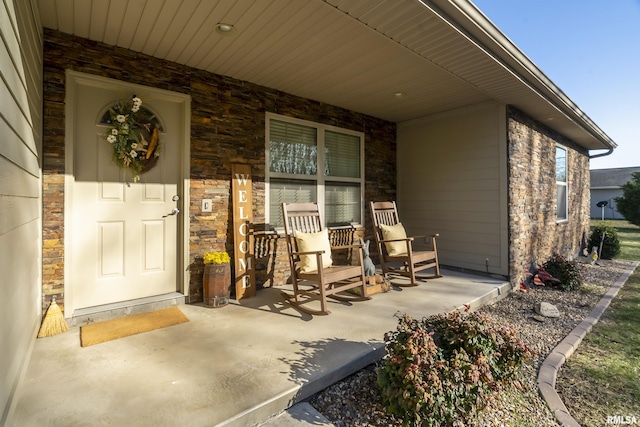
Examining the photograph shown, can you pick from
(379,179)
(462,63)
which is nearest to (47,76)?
(462,63)

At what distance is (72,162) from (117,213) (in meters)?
0.56

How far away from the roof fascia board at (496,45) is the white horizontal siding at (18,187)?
2414mm

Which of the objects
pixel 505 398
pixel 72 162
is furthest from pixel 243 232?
pixel 505 398

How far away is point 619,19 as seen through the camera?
3.80 m

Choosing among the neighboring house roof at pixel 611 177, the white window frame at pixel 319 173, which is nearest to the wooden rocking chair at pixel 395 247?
the white window frame at pixel 319 173

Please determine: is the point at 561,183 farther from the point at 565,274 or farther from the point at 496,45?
the point at 496,45

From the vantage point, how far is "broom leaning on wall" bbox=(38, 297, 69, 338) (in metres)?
2.43

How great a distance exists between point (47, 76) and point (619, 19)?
6.19m

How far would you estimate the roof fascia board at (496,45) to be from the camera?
7.66 feet

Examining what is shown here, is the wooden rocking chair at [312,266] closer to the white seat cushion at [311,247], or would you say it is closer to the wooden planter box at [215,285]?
the white seat cushion at [311,247]

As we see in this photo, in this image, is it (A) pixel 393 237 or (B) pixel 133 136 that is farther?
(A) pixel 393 237

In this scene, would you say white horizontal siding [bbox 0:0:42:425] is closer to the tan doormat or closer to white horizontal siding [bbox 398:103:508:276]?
the tan doormat

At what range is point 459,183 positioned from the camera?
15.9 feet

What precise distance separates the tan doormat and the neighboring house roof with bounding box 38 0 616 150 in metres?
2.52
